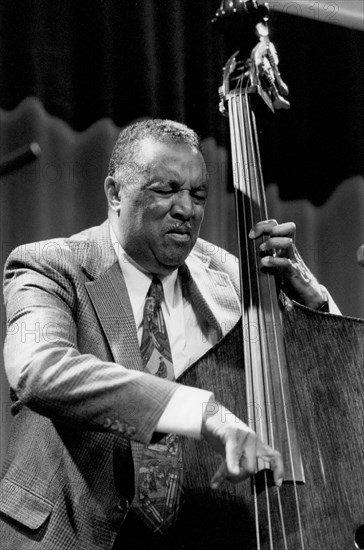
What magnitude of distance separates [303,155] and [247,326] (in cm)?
155

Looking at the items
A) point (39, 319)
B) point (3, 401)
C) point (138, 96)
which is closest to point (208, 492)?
point (39, 319)

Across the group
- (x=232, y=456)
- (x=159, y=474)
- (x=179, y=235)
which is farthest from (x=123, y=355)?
(x=232, y=456)

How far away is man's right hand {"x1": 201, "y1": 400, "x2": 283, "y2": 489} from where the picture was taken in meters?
1.05

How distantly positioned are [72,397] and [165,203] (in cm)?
57

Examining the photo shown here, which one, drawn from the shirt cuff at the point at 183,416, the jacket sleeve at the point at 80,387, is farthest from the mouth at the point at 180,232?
the shirt cuff at the point at 183,416

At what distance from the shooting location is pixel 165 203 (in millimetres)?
1620

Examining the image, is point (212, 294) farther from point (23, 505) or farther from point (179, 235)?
point (23, 505)

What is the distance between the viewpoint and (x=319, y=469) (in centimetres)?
120

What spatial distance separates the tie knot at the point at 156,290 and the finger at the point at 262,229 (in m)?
0.28

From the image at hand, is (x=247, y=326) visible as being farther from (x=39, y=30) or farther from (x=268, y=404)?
(x=39, y=30)

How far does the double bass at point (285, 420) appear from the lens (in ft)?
3.78

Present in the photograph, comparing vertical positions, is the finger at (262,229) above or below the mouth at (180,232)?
above

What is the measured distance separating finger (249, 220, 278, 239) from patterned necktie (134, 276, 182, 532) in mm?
290

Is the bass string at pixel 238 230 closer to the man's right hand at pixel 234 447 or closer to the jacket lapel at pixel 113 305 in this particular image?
the man's right hand at pixel 234 447
